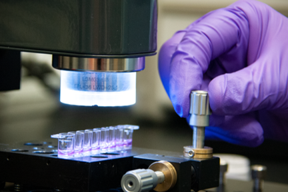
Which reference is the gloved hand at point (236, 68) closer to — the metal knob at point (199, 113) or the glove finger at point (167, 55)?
the glove finger at point (167, 55)

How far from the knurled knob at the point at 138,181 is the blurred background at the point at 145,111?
0.83 m

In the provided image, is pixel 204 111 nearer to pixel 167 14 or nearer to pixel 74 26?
pixel 74 26

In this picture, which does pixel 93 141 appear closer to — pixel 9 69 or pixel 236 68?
pixel 9 69

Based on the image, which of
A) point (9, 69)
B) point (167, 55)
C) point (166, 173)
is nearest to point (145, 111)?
point (167, 55)

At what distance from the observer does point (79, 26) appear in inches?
20.1

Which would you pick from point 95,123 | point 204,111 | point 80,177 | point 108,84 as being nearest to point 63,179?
point 80,177

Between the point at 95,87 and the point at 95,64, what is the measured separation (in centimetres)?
6

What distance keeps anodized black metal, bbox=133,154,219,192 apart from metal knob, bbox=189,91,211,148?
0.16 feet

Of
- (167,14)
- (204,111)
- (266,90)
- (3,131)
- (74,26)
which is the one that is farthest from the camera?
(167,14)

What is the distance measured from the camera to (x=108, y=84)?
0.60 meters

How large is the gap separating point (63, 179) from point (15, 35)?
23 cm

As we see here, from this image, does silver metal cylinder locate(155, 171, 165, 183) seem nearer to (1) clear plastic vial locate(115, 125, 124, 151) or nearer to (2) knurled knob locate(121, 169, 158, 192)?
(2) knurled knob locate(121, 169, 158, 192)

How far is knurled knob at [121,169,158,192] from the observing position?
1.66ft

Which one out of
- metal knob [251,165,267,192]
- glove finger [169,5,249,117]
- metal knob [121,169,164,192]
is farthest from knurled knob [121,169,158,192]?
metal knob [251,165,267,192]
